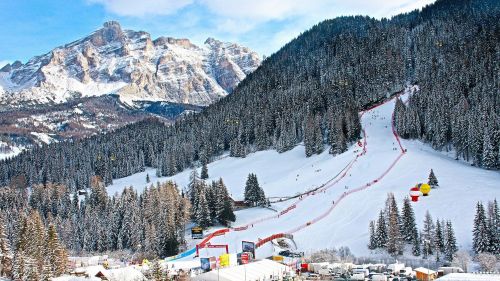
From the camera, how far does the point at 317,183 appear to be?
116 m

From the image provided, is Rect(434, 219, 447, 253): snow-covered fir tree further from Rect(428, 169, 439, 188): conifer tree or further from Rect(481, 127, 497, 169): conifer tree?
Rect(481, 127, 497, 169): conifer tree

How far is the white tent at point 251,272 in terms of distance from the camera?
59000mm

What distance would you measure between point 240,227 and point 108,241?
28.3m

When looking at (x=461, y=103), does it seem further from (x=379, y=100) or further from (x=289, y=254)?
(x=289, y=254)

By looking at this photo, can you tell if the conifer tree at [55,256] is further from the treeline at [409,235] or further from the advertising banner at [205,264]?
the treeline at [409,235]

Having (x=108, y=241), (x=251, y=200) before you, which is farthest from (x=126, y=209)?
(x=251, y=200)

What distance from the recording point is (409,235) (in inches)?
3063

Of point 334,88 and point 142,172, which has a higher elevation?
point 334,88

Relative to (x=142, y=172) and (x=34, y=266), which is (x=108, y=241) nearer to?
(x=34, y=266)

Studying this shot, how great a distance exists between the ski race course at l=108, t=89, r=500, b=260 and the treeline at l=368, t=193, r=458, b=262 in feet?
7.94

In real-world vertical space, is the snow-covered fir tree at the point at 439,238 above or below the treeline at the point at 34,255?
below

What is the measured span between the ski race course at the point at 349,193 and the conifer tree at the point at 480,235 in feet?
11.4

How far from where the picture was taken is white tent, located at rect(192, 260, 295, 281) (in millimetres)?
59000

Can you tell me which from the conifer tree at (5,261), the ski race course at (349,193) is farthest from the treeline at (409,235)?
the conifer tree at (5,261)
